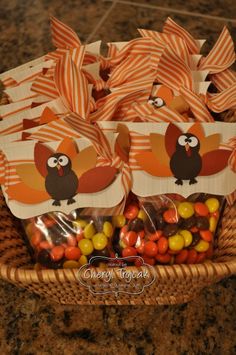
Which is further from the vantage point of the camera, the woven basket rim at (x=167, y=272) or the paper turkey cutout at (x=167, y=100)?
the paper turkey cutout at (x=167, y=100)

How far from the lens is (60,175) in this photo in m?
0.57

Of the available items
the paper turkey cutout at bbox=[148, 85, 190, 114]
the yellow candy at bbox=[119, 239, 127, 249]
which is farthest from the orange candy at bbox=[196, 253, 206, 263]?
the paper turkey cutout at bbox=[148, 85, 190, 114]

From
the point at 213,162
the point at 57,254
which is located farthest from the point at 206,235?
the point at 57,254

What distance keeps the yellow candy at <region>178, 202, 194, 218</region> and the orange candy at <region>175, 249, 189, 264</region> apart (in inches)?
1.9

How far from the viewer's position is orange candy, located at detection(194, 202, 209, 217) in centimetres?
59

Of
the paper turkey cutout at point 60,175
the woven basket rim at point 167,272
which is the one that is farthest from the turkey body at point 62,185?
the woven basket rim at point 167,272

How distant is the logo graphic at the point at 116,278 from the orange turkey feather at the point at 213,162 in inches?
6.0

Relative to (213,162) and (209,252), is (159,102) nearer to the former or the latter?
(213,162)

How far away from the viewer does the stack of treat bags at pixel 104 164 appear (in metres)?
0.57

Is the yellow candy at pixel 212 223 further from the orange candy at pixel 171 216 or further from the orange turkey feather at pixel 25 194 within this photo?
the orange turkey feather at pixel 25 194

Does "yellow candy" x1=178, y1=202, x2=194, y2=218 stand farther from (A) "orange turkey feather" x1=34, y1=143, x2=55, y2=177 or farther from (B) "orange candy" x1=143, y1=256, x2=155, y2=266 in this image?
(A) "orange turkey feather" x1=34, y1=143, x2=55, y2=177

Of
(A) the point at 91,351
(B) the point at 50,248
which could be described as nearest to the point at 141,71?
(B) the point at 50,248

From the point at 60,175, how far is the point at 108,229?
0.32 feet

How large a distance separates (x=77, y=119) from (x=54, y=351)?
31 cm
